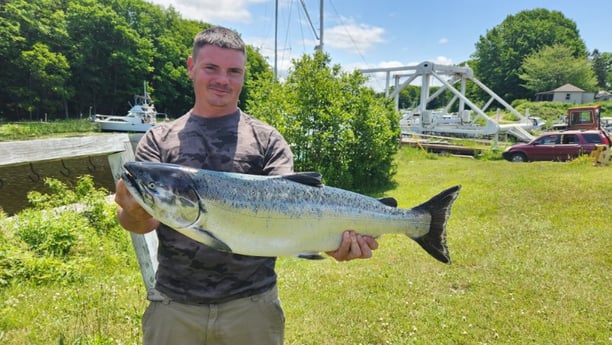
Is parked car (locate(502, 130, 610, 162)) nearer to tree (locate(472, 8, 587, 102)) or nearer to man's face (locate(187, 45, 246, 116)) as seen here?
man's face (locate(187, 45, 246, 116))

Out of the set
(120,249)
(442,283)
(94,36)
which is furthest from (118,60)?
(442,283)

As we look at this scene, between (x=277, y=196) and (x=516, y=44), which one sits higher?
(x=516, y=44)

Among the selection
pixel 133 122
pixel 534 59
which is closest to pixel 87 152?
pixel 133 122

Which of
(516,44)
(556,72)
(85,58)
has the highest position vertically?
(516,44)

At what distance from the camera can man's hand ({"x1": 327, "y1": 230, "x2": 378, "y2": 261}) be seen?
2.37 m

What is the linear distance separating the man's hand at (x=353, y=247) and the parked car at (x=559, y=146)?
22.3 metres

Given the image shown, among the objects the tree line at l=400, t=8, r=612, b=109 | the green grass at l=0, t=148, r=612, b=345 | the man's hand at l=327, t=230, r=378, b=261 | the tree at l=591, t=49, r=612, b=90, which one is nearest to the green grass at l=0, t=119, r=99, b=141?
the green grass at l=0, t=148, r=612, b=345

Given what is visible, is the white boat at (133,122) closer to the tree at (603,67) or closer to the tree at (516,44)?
the tree at (516,44)

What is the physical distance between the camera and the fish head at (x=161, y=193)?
6.59 ft

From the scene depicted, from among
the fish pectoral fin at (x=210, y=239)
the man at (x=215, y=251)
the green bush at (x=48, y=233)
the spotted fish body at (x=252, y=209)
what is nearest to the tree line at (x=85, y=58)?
the green bush at (x=48, y=233)

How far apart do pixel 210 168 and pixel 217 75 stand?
631mm

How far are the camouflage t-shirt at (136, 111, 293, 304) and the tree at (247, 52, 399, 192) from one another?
443 inches

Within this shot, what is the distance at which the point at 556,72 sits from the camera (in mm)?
66812

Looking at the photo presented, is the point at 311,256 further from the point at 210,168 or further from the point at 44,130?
the point at 44,130
